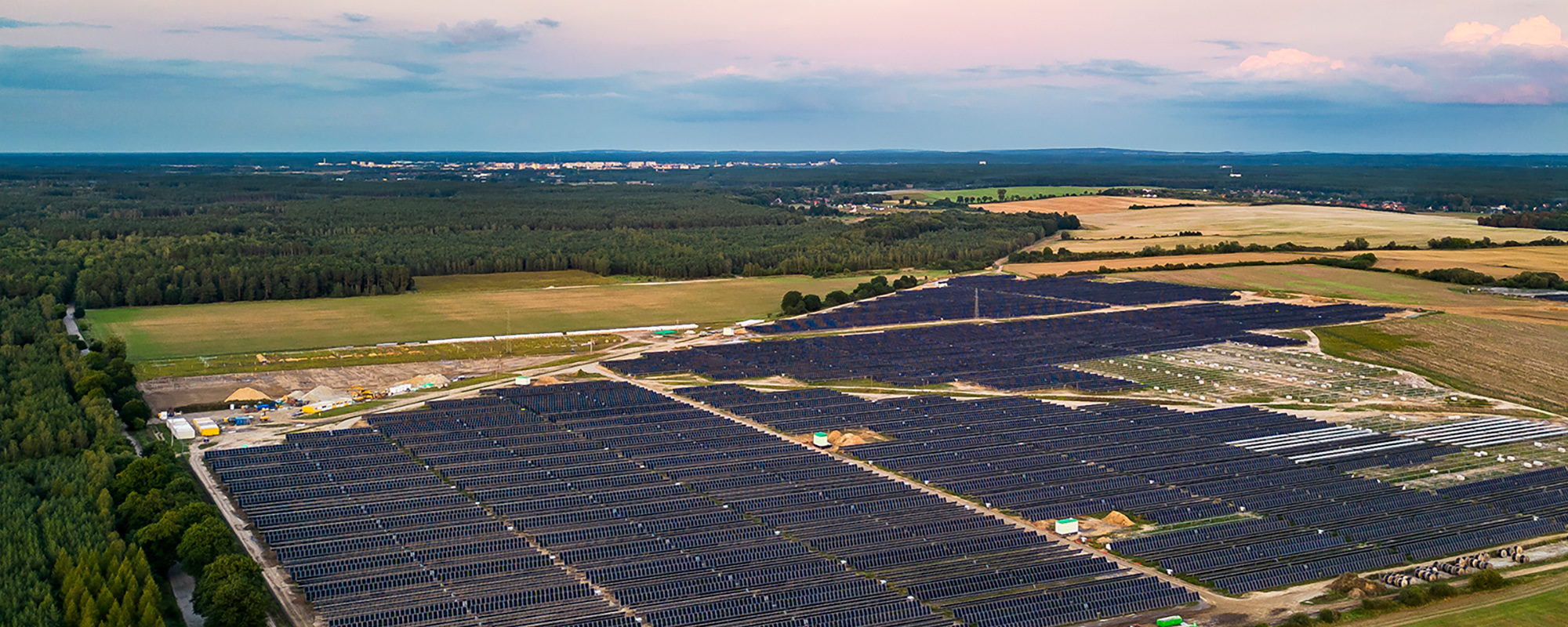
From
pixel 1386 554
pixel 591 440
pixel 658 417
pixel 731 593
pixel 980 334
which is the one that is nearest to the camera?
pixel 731 593

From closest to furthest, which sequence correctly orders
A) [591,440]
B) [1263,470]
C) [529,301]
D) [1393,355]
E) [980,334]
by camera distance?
[1263,470], [591,440], [1393,355], [980,334], [529,301]

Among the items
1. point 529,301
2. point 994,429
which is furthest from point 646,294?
point 994,429

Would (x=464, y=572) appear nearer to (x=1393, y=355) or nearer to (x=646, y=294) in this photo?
(x=1393, y=355)

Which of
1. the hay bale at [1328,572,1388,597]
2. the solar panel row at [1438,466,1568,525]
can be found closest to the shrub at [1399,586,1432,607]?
the hay bale at [1328,572,1388,597]

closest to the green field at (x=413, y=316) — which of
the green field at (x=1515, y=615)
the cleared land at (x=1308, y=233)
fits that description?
the cleared land at (x=1308, y=233)

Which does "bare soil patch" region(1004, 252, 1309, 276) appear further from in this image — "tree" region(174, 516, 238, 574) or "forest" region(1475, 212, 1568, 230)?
"tree" region(174, 516, 238, 574)

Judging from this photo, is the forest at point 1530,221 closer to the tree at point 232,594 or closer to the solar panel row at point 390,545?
the solar panel row at point 390,545


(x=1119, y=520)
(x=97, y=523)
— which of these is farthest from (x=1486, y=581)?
(x=97, y=523)
